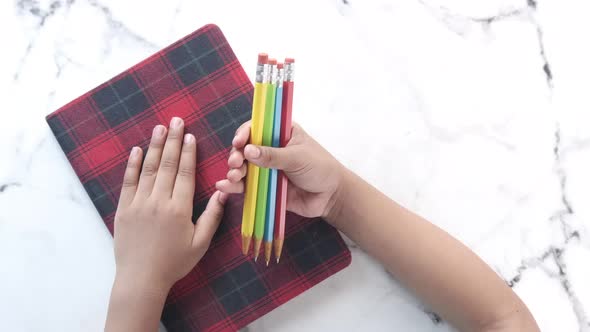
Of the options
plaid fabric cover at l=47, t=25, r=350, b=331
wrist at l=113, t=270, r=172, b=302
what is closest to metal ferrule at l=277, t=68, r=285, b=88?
plaid fabric cover at l=47, t=25, r=350, b=331

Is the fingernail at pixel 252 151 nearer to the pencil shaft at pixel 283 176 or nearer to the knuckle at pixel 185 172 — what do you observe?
the pencil shaft at pixel 283 176

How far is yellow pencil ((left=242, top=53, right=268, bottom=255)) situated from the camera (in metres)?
0.55

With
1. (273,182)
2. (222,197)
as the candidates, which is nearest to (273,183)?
(273,182)

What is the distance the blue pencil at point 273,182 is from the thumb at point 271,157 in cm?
2

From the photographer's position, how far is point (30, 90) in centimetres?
70

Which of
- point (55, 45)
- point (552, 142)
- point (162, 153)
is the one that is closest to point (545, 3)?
point (552, 142)

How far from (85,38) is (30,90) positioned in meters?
0.09

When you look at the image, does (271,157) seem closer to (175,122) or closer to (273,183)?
(273,183)

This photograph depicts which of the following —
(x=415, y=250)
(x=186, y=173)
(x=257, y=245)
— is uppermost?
(x=186, y=173)

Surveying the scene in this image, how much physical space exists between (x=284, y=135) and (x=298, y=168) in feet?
0.12

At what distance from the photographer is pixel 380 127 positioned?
0.73 m

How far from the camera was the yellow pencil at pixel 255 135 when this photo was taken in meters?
0.55

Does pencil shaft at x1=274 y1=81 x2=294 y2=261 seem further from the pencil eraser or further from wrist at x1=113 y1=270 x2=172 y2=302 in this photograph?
wrist at x1=113 y1=270 x2=172 y2=302

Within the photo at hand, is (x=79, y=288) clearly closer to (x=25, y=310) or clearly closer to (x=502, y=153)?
(x=25, y=310)
